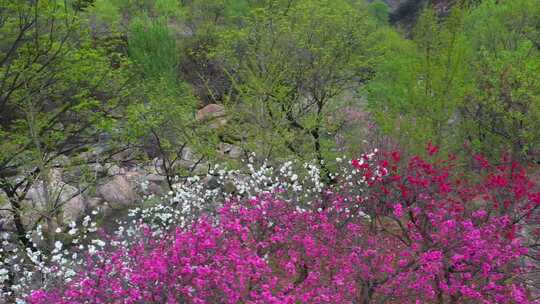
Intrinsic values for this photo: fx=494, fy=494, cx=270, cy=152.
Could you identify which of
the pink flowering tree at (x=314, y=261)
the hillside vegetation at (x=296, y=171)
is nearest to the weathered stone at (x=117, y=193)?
the hillside vegetation at (x=296, y=171)

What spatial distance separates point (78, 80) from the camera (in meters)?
14.3

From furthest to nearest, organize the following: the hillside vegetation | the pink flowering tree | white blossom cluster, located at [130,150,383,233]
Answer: white blossom cluster, located at [130,150,383,233]
the hillside vegetation
the pink flowering tree

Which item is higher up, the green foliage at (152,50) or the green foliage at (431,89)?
the green foliage at (431,89)

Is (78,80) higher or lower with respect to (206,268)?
lower

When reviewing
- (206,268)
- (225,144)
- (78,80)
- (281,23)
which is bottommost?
(225,144)

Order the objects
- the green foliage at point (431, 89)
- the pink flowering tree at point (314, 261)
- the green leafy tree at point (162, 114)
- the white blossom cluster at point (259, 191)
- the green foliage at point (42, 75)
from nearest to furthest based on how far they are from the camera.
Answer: the pink flowering tree at point (314, 261) → the white blossom cluster at point (259, 191) → the green foliage at point (42, 75) → the green foliage at point (431, 89) → the green leafy tree at point (162, 114)

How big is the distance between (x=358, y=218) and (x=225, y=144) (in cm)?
1120

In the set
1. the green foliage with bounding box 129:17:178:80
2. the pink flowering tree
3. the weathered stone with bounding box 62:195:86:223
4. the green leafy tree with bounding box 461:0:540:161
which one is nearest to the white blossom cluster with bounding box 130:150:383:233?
the pink flowering tree

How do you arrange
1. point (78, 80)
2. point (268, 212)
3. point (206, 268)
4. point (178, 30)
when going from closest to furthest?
1. point (206, 268)
2. point (268, 212)
3. point (78, 80)
4. point (178, 30)

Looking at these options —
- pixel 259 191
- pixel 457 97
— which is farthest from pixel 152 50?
pixel 457 97

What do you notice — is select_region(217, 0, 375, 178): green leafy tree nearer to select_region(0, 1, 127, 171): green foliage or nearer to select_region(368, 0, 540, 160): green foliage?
select_region(368, 0, 540, 160): green foliage

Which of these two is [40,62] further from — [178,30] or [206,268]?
[178,30]

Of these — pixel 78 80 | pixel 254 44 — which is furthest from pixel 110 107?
pixel 254 44

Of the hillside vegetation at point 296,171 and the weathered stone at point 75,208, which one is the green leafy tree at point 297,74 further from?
the weathered stone at point 75,208
